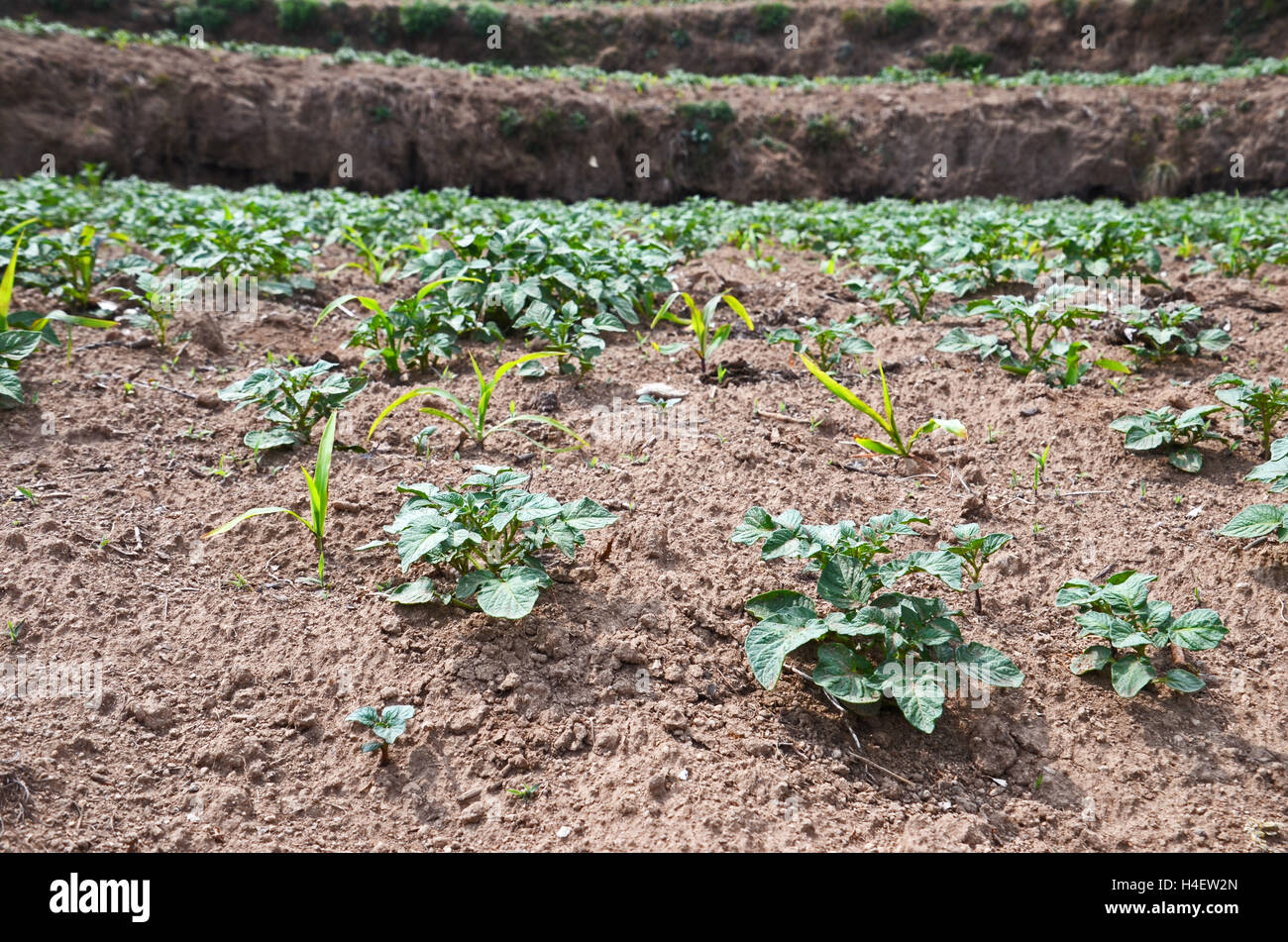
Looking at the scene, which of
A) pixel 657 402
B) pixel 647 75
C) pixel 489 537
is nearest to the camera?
pixel 489 537

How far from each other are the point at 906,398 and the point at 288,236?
376cm

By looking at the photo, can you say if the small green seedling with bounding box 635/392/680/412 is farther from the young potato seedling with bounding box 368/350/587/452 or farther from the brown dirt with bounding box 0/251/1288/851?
the young potato seedling with bounding box 368/350/587/452

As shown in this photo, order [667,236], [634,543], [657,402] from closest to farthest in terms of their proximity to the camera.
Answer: [634,543] < [657,402] < [667,236]

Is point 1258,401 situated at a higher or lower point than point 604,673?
higher

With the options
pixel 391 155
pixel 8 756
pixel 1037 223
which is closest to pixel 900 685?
pixel 8 756

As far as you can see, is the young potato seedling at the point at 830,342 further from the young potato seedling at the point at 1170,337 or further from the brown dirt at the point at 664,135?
the brown dirt at the point at 664,135

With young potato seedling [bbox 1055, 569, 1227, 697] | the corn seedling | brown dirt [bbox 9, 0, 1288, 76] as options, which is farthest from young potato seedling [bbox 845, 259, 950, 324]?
brown dirt [bbox 9, 0, 1288, 76]

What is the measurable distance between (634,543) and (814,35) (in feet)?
75.2

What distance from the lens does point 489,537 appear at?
7.02 feet

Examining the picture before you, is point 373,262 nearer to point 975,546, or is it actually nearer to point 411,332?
point 411,332

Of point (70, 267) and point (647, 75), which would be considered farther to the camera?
point (647, 75)

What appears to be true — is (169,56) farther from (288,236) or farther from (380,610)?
(380,610)

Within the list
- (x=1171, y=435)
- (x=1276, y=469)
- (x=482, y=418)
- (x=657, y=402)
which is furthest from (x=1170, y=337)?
(x=482, y=418)

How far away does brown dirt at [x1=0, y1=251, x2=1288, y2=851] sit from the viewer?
1783mm
